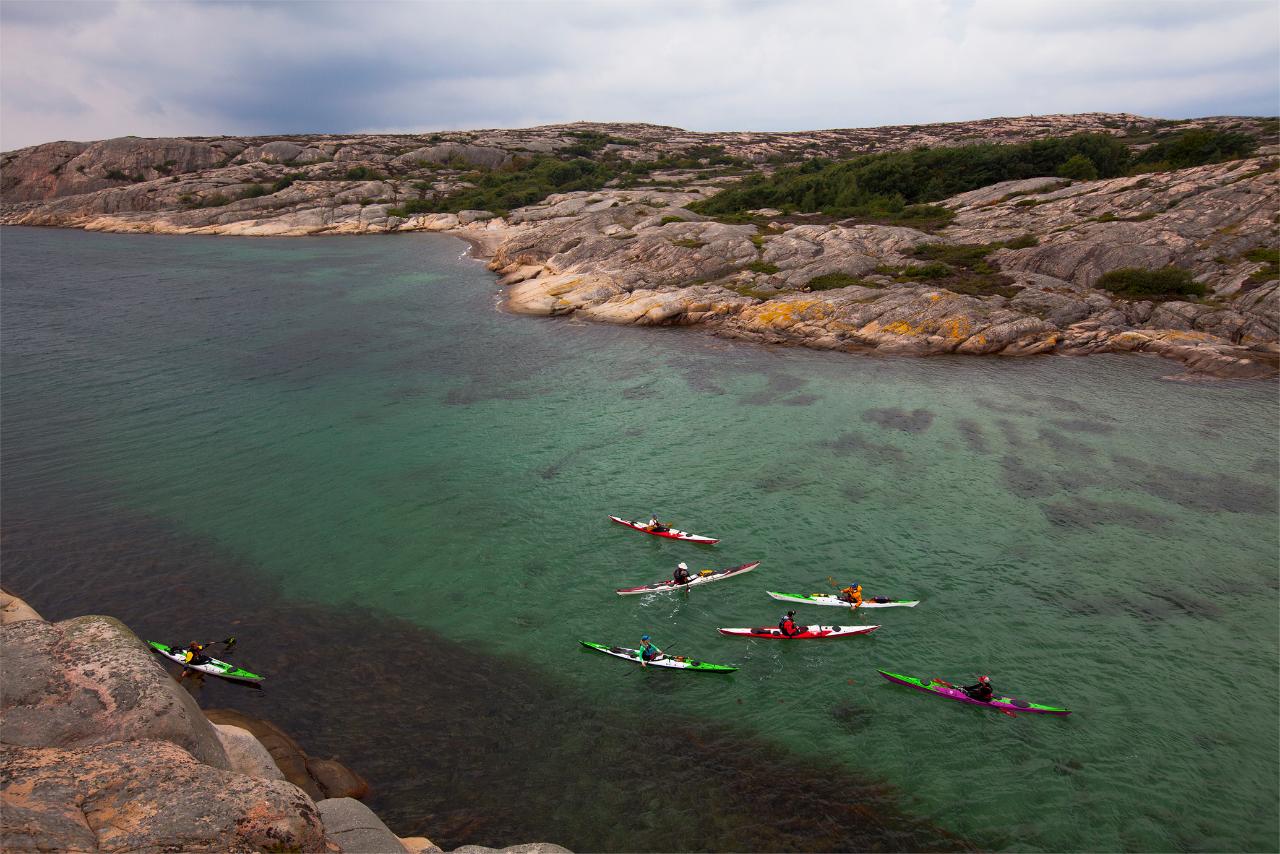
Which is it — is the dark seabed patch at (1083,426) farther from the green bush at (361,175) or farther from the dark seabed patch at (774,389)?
the green bush at (361,175)

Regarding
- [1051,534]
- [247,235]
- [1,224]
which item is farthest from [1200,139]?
[1,224]

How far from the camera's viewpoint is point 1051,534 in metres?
34.1

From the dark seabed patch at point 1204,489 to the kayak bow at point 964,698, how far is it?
68.9 ft

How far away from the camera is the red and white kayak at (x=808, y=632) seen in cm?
2791

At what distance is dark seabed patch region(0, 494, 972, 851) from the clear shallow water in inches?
36.3

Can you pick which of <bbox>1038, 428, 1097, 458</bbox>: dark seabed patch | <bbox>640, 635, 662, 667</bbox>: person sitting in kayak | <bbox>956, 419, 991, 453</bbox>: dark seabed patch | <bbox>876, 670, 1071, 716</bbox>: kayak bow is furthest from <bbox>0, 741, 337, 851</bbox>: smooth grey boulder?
<bbox>1038, 428, 1097, 458</bbox>: dark seabed patch

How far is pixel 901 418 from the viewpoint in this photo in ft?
157

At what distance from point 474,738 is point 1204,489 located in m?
43.0

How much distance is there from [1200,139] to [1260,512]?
313 ft

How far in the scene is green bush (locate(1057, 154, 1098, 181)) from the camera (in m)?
101

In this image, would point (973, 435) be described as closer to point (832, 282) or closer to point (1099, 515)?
point (1099, 515)

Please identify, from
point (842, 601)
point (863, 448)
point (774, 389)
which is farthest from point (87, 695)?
point (774, 389)

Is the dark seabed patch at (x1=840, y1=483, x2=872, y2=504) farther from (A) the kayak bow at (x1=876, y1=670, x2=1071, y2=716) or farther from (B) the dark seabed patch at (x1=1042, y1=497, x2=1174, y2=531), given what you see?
(A) the kayak bow at (x1=876, y1=670, x2=1071, y2=716)

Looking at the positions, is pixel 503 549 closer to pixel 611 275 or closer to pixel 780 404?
pixel 780 404
